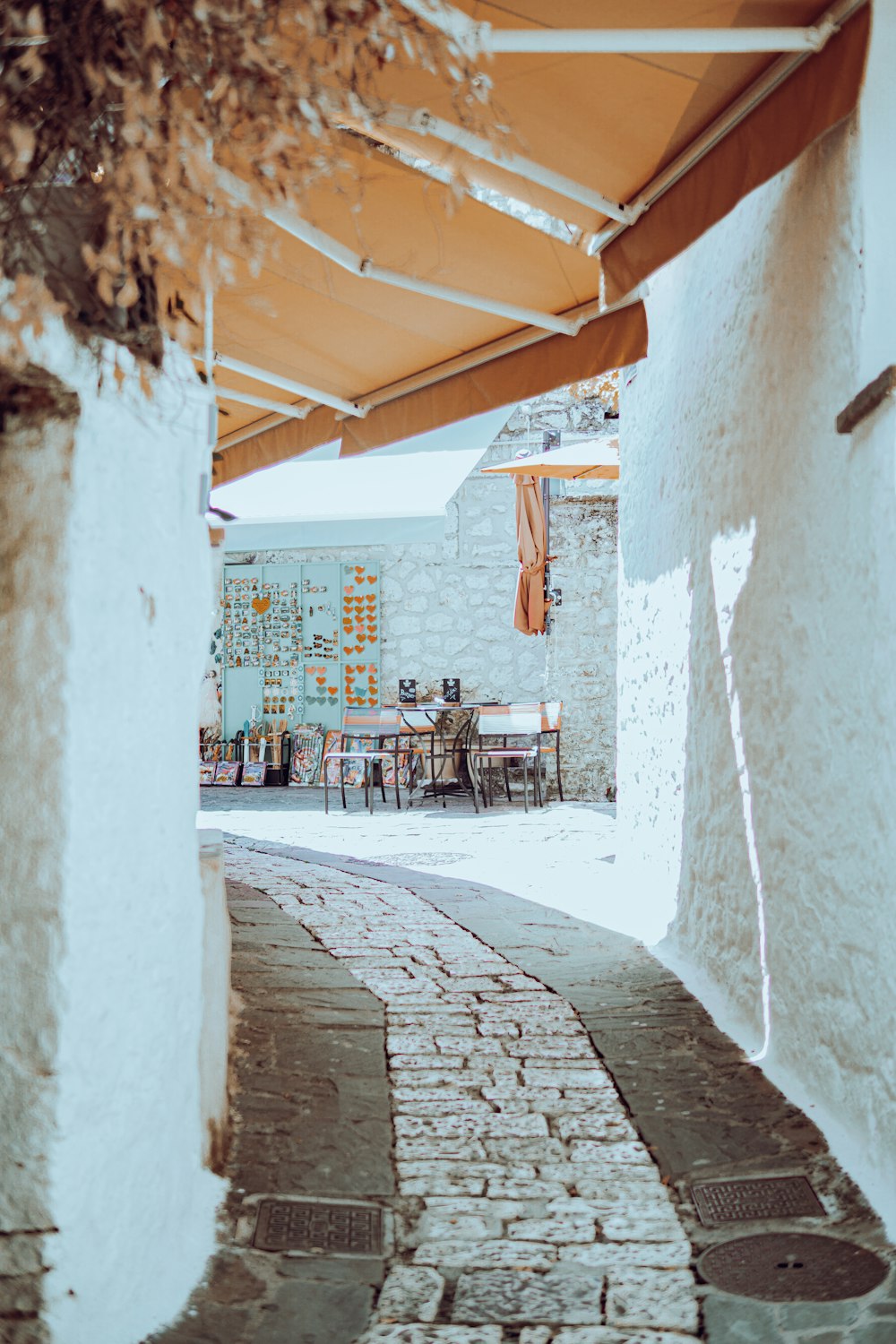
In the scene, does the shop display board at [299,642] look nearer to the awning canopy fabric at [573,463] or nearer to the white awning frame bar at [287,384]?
the awning canopy fabric at [573,463]

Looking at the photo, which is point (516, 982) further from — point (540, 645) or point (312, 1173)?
point (540, 645)

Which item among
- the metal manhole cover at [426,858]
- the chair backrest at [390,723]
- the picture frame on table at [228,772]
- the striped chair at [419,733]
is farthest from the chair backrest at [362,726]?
the picture frame on table at [228,772]

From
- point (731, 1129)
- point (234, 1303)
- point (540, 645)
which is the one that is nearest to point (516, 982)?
point (731, 1129)

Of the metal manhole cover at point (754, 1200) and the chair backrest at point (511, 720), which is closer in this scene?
the metal manhole cover at point (754, 1200)

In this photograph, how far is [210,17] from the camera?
2037 millimetres

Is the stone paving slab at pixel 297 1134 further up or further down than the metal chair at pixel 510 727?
further down

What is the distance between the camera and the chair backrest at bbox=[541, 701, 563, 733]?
38.9 ft

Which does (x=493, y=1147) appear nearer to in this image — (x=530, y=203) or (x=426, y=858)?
(x=530, y=203)

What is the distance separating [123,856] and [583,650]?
9912 mm

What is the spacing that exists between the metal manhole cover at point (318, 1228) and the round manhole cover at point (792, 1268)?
2.74 ft

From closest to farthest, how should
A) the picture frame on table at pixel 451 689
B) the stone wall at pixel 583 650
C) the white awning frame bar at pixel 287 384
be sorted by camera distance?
the white awning frame bar at pixel 287 384 < the stone wall at pixel 583 650 < the picture frame on table at pixel 451 689

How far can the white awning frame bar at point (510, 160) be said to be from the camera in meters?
3.64

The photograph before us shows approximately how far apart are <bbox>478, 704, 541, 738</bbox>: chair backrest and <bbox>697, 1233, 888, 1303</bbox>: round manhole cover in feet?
28.1

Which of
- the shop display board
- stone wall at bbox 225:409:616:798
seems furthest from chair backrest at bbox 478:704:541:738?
the shop display board
